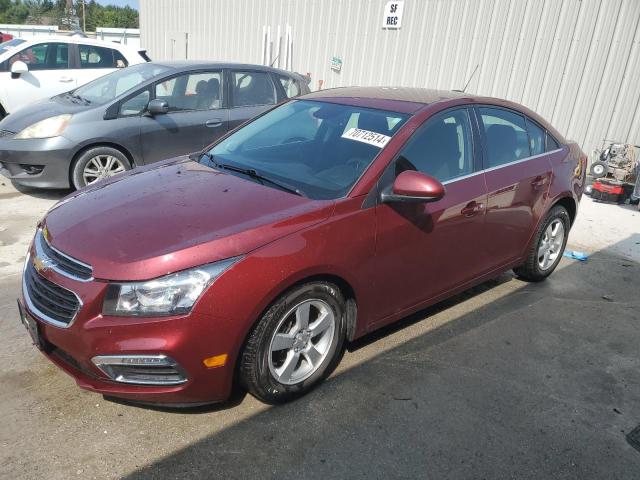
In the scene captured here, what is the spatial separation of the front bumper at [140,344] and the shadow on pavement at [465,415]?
287 mm

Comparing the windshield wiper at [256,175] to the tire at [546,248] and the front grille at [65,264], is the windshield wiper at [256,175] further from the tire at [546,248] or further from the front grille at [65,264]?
the tire at [546,248]

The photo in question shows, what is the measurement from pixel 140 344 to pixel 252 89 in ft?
16.6

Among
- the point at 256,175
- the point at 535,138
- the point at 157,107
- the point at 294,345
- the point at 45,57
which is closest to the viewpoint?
the point at 294,345

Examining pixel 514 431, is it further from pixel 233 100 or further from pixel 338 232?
pixel 233 100

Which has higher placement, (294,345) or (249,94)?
(249,94)

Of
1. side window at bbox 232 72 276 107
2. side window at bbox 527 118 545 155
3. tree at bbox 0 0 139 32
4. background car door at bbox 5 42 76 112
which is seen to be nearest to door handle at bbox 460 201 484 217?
side window at bbox 527 118 545 155

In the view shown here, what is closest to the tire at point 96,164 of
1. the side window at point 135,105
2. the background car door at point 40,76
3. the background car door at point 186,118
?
the background car door at point 186,118

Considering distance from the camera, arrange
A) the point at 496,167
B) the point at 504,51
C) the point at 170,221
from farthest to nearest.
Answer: the point at 504,51 → the point at 496,167 → the point at 170,221

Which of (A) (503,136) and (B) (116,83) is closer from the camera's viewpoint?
(A) (503,136)

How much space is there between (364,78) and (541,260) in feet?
25.4

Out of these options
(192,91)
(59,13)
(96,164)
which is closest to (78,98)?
(96,164)

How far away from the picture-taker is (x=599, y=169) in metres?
7.73

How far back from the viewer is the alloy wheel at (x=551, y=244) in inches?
181

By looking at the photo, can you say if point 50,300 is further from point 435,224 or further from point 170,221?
point 435,224
